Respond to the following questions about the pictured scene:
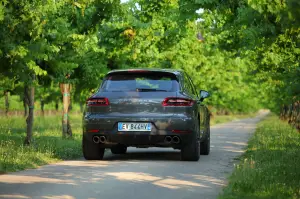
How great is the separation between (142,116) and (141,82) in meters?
0.76

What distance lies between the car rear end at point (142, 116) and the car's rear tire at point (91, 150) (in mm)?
221

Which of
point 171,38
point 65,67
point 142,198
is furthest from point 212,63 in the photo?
point 142,198

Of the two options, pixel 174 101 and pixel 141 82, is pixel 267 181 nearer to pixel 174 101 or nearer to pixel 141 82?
pixel 174 101

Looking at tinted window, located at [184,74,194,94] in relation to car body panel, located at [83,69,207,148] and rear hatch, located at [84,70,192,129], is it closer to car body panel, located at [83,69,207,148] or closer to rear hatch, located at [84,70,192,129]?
rear hatch, located at [84,70,192,129]

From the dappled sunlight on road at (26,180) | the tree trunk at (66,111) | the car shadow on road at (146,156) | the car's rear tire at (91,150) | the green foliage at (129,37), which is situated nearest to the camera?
the dappled sunlight on road at (26,180)

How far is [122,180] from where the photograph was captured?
9.52 meters

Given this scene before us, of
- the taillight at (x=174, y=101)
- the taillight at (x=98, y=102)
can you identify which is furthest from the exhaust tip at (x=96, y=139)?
the taillight at (x=174, y=101)

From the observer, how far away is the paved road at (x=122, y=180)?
8.15 meters

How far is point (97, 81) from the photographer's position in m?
20.6

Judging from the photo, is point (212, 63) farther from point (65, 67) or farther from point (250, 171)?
point (250, 171)

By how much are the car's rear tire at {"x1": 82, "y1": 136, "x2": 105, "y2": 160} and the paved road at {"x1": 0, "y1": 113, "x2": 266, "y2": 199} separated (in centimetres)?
23

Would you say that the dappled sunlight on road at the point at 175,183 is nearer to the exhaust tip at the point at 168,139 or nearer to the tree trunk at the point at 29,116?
the exhaust tip at the point at 168,139

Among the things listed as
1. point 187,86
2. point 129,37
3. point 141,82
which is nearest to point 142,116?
point 141,82

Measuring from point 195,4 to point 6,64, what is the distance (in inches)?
160
